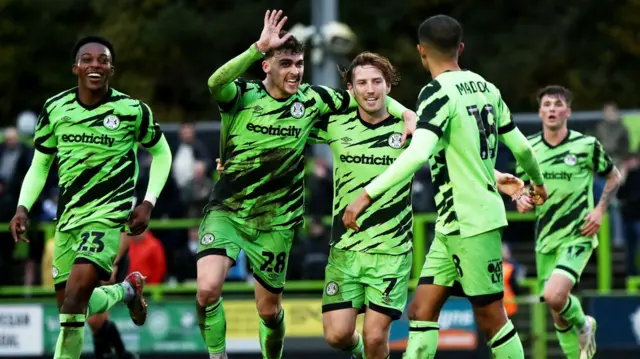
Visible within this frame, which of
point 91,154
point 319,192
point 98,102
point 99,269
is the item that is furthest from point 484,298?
point 319,192

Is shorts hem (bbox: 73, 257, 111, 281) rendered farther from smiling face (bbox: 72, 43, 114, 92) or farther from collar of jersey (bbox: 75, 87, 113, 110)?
smiling face (bbox: 72, 43, 114, 92)

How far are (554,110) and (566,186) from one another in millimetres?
703

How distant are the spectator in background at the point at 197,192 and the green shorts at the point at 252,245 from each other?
25.4 feet

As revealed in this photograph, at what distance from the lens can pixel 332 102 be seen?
39.1 feet

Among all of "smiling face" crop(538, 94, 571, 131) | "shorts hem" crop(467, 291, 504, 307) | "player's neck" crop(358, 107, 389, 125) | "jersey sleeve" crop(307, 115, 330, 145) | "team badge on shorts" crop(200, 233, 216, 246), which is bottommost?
"shorts hem" crop(467, 291, 504, 307)

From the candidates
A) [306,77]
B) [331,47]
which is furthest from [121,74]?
[331,47]

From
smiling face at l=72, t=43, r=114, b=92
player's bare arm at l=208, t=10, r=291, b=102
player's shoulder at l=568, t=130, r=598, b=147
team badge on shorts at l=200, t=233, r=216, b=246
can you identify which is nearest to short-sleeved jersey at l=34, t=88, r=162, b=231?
smiling face at l=72, t=43, r=114, b=92

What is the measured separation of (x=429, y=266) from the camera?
1060 cm

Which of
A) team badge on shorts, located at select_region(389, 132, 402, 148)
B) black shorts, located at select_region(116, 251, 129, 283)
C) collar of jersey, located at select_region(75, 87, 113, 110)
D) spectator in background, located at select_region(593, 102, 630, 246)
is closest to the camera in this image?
team badge on shorts, located at select_region(389, 132, 402, 148)

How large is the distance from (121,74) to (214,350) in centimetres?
2346

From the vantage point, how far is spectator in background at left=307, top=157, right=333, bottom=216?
19109mm

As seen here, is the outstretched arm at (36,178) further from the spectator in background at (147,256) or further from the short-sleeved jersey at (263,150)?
the spectator in background at (147,256)

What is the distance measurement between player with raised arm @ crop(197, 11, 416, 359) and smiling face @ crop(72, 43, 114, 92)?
3.21ft

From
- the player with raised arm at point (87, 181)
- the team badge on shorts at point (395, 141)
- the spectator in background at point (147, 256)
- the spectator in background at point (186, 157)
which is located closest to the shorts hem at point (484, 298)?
the team badge on shorts at point (395, 141)
